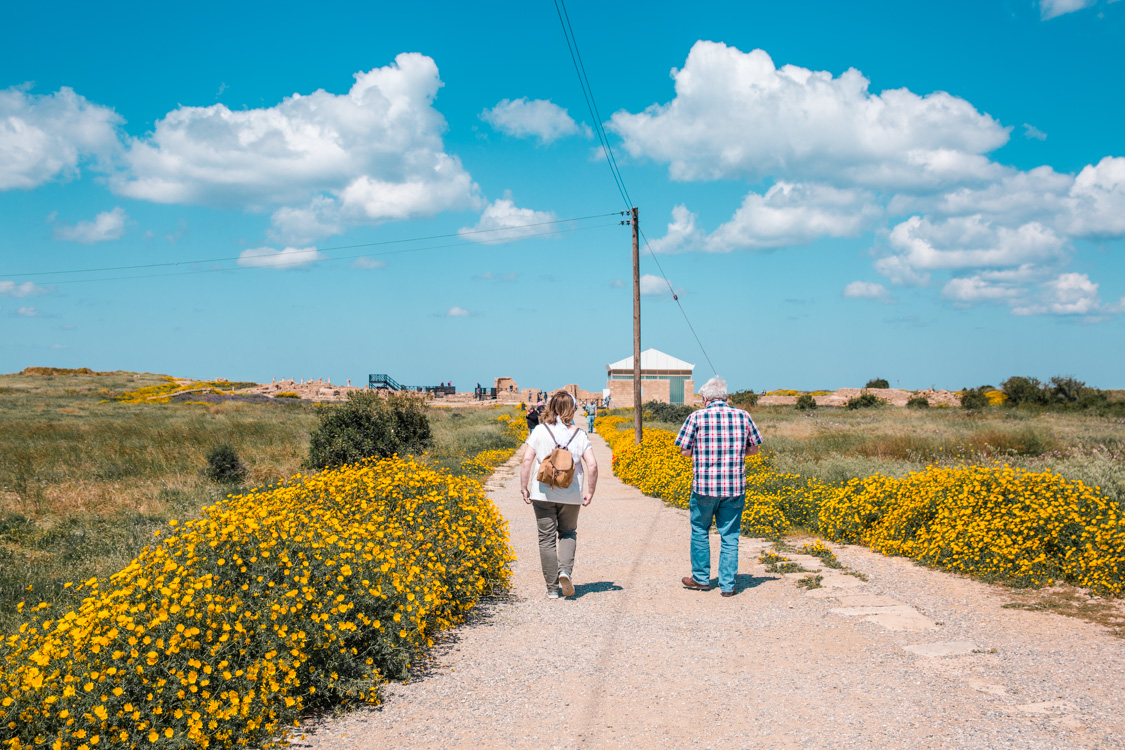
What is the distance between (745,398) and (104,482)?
2183 inches

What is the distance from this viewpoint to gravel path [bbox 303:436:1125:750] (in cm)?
358

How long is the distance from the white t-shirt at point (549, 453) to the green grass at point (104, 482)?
13.1 feet

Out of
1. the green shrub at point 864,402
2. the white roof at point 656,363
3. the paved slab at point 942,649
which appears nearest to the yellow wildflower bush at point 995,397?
the green shrub at point 864,402

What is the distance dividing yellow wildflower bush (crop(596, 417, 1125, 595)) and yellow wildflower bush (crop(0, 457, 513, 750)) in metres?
4.83

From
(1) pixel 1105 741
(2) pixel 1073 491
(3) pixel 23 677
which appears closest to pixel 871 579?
(2) pixel 1073 491

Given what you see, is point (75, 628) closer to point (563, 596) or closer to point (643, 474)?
point (563, 596)

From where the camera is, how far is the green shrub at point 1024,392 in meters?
45.9

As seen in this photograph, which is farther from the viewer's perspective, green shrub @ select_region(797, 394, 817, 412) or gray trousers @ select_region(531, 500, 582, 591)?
green shrub @ select_region(797, 394, 817, 412)

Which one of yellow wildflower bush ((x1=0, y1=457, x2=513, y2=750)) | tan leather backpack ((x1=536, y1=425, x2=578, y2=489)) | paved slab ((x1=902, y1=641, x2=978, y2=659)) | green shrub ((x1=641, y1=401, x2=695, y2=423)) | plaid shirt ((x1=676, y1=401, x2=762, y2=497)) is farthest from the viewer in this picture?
green shrub ((x1=641, y1=401, x2=695, y2=423))

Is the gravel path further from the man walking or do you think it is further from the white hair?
the white hair

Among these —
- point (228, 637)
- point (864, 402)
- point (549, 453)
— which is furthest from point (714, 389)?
point (864, 402)

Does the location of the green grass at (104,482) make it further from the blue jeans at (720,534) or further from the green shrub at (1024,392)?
the green shrub at (1024,392)

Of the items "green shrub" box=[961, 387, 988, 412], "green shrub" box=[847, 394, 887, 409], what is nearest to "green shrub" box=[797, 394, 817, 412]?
"green shrub" box=[847, 394, 887, 409]

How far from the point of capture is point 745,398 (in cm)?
6384
